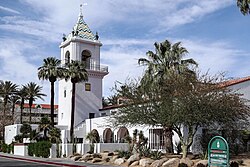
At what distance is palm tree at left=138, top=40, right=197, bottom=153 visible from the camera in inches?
1200

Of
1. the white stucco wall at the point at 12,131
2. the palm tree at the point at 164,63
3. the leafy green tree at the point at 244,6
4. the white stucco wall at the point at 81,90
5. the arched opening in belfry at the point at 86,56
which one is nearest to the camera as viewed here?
the leafy green tree at the point at 244,6

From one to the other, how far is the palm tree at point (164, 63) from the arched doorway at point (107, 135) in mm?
15394

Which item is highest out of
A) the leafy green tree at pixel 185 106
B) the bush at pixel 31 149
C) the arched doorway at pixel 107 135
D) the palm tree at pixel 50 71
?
the palm tree at pixel 50 71

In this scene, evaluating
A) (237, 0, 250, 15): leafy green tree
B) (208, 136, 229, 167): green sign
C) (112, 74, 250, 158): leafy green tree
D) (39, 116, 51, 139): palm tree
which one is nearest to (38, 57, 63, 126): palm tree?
(39, 116, 51, 139): palm tree

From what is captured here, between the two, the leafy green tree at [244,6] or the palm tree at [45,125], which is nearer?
the leafy green tree at [244,6]

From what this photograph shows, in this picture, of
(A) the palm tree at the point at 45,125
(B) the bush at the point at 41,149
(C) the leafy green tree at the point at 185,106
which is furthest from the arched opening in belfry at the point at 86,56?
(C) the leafy green tree at the point at 185,106

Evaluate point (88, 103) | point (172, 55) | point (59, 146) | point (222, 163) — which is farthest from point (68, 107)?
point (222, 163)

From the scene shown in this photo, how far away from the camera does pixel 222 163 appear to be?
15875 mm

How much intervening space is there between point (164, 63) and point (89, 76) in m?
21.5

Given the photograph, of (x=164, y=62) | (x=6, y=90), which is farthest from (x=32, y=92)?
(x=164, y=62)

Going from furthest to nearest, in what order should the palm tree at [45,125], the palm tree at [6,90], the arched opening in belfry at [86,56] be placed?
1. the palm tree at [6,90]
2. the arched opening in belfry at [86,56]
3. the palm tree at [45,125]

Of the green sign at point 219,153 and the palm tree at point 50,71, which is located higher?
the palm tree at point 50,71

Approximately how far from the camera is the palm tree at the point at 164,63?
30.5 meters

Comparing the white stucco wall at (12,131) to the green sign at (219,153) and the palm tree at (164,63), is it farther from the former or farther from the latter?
the green sign at (219,153)
